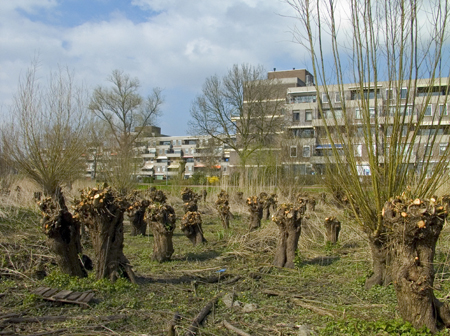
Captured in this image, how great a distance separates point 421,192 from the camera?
4172mm

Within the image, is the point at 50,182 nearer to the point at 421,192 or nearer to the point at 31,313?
the point at 31,313

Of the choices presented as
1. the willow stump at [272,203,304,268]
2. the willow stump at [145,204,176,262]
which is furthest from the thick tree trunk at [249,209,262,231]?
the willow stump at [272,203,304,268]

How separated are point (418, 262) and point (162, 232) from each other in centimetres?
386

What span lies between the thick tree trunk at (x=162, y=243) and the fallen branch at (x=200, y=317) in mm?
1953

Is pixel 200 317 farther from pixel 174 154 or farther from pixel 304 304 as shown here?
pixel 174 154

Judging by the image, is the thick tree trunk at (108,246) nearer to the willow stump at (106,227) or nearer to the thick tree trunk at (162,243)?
the willow stump at (106,227)

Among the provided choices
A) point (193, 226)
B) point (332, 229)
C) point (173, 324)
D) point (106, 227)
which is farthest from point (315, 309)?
point (193, 226)

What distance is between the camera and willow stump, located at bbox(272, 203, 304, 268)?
5.90 m

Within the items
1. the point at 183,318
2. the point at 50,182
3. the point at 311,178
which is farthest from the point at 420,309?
the point at 311,178

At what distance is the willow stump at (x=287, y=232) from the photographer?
590 cm

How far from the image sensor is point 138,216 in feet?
29.3

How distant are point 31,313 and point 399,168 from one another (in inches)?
155

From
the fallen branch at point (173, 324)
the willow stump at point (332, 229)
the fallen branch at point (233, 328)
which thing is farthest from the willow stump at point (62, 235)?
the willow stump at point (332, 229)

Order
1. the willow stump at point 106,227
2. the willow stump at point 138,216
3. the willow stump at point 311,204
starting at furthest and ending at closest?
the willow stump at point 311,204 < the willow stump at point 138,216 < the willow stump at point 106,227
